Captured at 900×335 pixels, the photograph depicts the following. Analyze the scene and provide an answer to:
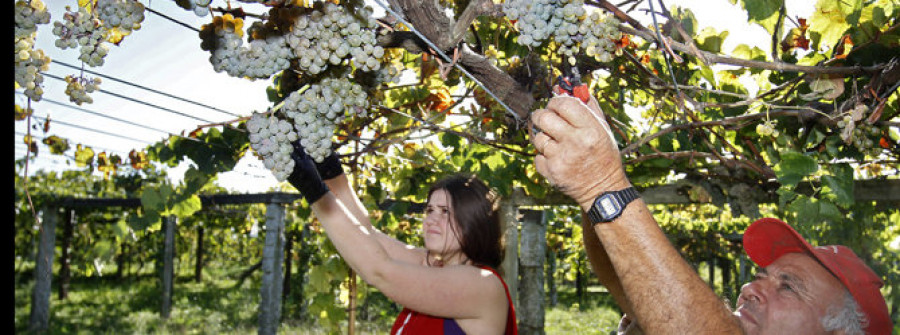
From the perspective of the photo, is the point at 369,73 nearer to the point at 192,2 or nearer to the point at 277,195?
the point at 192,2

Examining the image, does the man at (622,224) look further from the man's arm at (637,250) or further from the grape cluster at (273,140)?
the grape cluster at (273,140)

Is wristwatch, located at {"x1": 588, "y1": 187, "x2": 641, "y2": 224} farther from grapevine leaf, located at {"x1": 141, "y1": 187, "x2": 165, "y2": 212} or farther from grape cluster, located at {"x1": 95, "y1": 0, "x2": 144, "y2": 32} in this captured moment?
grapevine leaf, located at {"x1": 141, "y1": 187, "x2": 165, "y2": 212}

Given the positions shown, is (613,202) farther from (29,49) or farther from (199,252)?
(199,252)

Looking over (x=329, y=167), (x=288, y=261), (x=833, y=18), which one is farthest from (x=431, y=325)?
(x=288, y=261)

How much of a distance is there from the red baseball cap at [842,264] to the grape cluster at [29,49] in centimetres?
168

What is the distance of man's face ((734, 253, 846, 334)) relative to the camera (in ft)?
4.86

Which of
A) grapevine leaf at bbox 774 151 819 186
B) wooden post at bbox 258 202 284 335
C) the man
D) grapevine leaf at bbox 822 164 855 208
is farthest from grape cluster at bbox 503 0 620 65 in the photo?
wooden post at bbox 258 202 284 335

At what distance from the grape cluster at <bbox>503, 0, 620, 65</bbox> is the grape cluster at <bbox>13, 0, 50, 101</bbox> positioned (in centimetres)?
76

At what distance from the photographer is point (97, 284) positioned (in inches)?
650

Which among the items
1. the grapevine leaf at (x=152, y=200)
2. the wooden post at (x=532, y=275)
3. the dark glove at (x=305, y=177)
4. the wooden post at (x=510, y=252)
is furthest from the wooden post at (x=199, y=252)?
the dark glove at (x=305, y=177)

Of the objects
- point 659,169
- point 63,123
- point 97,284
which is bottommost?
point 97,284

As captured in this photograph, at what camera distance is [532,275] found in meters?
4.91

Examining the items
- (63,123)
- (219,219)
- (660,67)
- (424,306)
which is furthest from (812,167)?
(219,219)

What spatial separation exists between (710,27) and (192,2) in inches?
67.5
